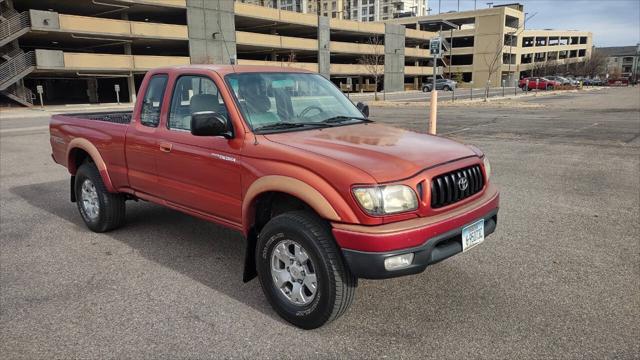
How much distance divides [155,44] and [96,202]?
44.9 metres

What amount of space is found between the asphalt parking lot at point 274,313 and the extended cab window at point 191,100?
1381 millimetres

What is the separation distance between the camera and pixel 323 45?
5791 cm

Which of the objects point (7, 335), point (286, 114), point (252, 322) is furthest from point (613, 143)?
point (7, 335)

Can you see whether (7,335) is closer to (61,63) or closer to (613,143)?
(613,143)

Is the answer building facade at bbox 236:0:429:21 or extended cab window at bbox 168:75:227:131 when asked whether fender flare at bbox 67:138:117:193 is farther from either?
building facade at bbox 236:0:429:21

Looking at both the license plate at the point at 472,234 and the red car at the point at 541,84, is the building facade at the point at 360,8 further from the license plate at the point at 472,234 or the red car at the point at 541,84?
the license plate at the point at 472,234

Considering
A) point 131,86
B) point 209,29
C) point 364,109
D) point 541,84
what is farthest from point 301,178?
point 541,84

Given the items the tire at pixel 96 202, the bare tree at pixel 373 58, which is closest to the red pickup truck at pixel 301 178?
the tire at pixel 96 202

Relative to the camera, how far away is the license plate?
342 cm

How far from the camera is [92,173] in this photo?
5594 mm

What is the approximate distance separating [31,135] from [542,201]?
55.0ft

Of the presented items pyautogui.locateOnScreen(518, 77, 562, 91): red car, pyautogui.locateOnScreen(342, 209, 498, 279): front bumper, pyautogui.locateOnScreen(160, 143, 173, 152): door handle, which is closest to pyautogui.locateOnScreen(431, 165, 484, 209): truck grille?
pyautogui.locateOnScreen(342, 209, 498, 279): front bumper

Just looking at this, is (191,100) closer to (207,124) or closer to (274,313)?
(207,124)

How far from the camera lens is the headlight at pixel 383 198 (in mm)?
3025
